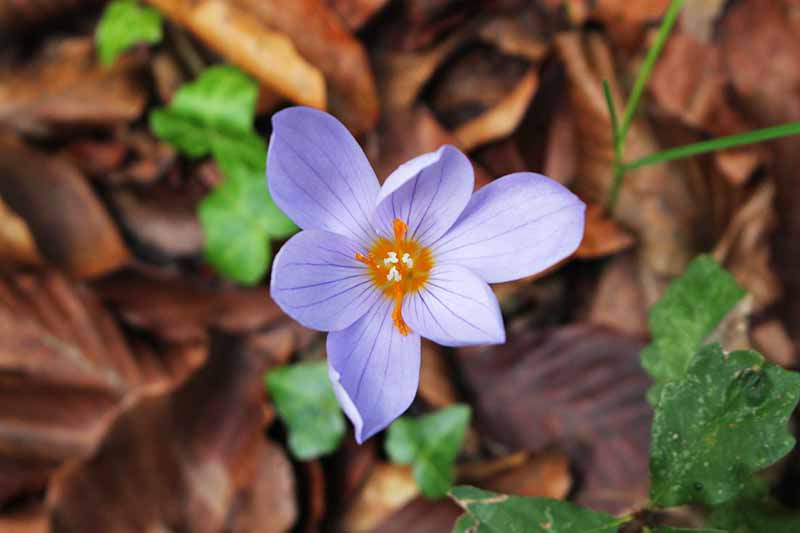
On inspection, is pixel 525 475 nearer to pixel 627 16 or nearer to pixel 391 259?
pixel 391 259

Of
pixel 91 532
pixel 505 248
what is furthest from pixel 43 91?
pixel 505 248

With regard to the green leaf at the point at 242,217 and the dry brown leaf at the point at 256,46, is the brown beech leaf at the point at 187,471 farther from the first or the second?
the dry brown leaf at the point at 256,46

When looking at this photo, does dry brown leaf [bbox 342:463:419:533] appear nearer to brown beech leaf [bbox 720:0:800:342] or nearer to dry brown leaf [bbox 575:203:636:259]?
dry brown leaf [bbox 575:203:636:259]

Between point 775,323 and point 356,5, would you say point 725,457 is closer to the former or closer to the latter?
point 775,323

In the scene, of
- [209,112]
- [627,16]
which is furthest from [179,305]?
[627,16]

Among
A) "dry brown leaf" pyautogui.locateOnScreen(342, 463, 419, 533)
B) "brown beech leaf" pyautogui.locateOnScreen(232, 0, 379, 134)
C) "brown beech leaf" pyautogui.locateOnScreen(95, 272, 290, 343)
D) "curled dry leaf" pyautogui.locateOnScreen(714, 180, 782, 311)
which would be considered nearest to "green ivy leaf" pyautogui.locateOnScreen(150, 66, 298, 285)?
"brown beech leaf" pyautogui.locateOnScreen(95, 272, 290, 343)

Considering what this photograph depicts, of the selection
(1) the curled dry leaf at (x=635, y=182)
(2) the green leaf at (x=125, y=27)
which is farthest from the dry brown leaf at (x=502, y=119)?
(2) the green leaf at (x=125, y=27)

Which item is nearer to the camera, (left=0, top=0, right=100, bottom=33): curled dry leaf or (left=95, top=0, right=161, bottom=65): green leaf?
(left=95, top=0, right=161, bottom=65): green leaf
